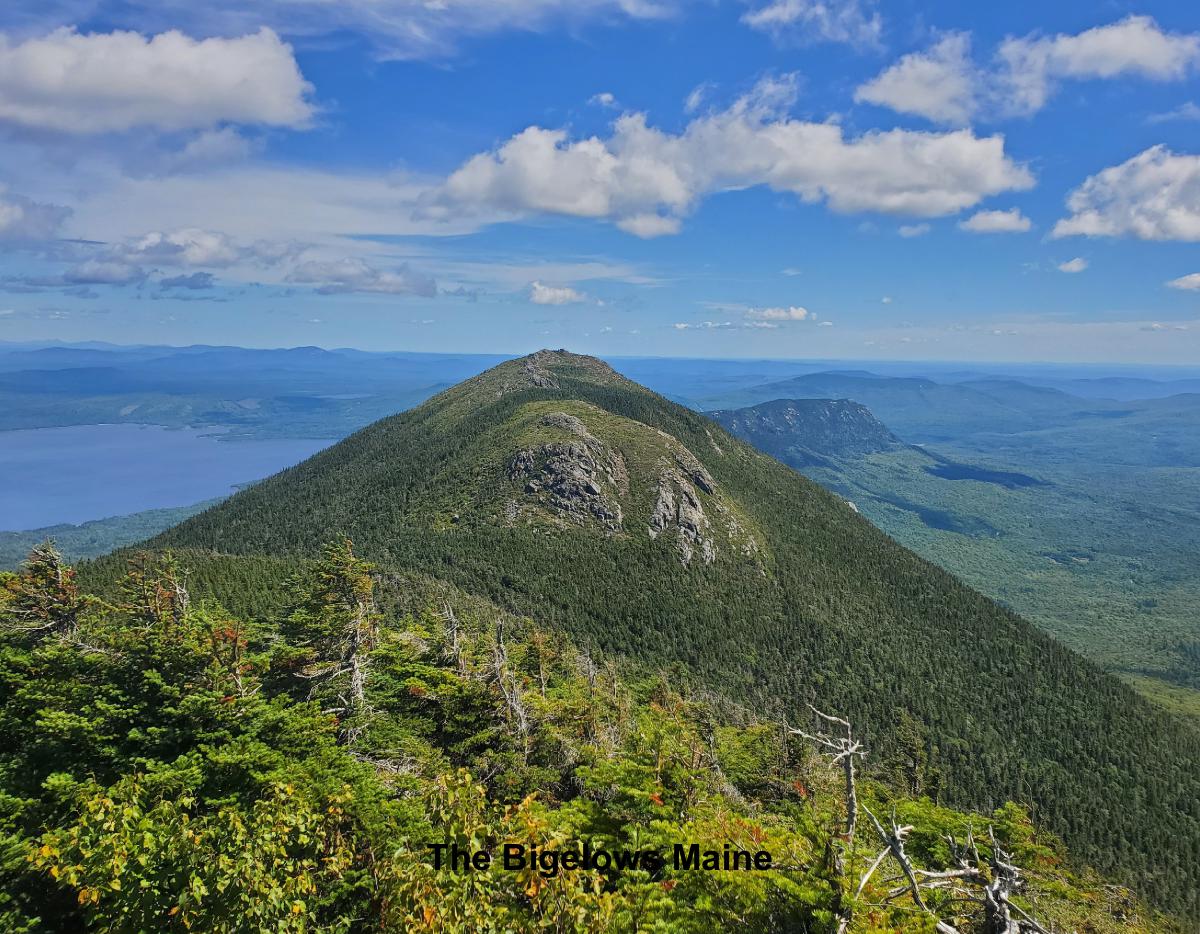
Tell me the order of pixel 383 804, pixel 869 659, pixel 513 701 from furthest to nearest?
pixel 869 659 → pixel 513 701 → pixel 383 804

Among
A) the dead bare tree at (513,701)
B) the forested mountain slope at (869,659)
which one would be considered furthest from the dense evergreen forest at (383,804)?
the forested mountain slope at (869,659)

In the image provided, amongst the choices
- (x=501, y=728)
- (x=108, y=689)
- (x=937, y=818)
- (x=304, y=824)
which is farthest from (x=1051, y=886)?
(x=108, y=689)

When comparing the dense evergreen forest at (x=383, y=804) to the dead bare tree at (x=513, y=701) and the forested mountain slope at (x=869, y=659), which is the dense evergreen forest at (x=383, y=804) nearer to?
the dead bare tree at (x=513, y=701)

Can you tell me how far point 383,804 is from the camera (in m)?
25.5

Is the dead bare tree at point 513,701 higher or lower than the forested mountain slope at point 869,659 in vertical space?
higher

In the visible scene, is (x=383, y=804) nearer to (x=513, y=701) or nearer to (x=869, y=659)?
(x=513, y=701)

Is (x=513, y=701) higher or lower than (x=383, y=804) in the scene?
lower

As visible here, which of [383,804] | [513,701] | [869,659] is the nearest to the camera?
[383,804]

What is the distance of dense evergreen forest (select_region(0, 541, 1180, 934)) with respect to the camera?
50.3ft

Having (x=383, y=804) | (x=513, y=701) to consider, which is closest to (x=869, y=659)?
(x=513, y=701)

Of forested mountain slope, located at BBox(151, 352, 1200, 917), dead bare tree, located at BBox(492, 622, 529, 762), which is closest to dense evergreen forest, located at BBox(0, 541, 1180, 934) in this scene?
dead bare tree, located at BBox(492, 622, 529, 762)

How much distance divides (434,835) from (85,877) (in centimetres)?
896

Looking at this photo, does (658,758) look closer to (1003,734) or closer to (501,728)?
(501,728)

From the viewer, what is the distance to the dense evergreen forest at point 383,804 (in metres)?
15.3
